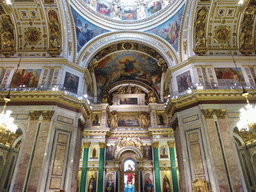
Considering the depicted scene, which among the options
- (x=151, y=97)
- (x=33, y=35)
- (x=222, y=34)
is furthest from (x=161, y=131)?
(x=33, y=35)

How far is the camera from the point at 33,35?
12.4 metres

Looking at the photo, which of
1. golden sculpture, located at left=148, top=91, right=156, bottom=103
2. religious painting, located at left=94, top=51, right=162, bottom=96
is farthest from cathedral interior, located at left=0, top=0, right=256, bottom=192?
golden sculpture, located at left=148, top=91, right=156, bottom=103

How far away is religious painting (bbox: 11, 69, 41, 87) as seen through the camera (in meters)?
11.3

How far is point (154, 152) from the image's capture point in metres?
16.2

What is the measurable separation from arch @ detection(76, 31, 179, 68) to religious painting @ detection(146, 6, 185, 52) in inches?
12.4

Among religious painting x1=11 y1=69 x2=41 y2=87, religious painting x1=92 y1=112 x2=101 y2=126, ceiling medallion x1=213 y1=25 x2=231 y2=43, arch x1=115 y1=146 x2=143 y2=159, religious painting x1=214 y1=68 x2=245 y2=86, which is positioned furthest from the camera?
religious painting x1=92 y1=112 x2=101 y2=126

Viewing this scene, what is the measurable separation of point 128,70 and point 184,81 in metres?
7.11

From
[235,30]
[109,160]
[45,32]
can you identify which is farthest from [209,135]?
[45,32]

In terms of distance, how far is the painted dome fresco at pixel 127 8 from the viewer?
14.8 m

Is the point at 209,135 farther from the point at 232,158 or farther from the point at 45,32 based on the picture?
the point at 45,32

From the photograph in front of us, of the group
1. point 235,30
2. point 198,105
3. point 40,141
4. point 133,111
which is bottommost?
point 40,141

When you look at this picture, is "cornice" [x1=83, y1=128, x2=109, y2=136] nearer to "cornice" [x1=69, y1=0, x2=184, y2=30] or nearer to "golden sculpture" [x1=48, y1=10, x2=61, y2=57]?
"golden sculpture" [x1=48, y1=10, x2=61, y2=57]

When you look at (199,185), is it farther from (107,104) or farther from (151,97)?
(107,104)

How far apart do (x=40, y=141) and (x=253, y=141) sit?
10943 mm
